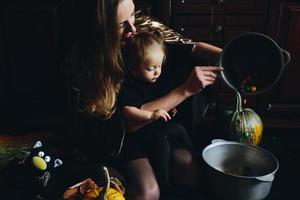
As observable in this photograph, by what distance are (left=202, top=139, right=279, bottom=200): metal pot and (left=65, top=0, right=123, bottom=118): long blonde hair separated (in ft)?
1.28

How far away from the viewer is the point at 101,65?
4.09ft

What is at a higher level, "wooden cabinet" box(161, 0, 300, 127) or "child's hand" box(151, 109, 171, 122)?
"wooden cabinet" box(161, 0, 300, 127)

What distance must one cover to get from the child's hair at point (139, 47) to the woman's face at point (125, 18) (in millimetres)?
→ 26

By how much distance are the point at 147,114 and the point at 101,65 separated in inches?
7.8

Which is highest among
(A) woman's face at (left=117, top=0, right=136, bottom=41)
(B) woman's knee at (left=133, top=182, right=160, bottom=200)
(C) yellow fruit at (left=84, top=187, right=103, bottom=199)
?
(A) woman's face at (left=117, top=0, right=136, bottom=41)

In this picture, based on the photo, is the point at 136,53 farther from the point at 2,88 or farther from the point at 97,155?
the point at 2,88

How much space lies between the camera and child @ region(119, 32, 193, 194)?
1.24 metres

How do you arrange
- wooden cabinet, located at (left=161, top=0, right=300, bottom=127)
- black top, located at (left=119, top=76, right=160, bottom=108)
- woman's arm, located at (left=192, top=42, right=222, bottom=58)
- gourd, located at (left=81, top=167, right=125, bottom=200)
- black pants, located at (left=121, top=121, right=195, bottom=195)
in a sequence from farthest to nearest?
wooden cabinet, located at (left=161, top=0, right=300, bottom=127)
woman's arm, located at (left=192, top=42, right=222, bottom=58)
black pants, located at (left=121, top=121, right=195, bottom=195)
black top, located at (left=119, top=76, right=160, bottom=108)
gourd, located at (left=81, top=167, right=125, bottom=200)

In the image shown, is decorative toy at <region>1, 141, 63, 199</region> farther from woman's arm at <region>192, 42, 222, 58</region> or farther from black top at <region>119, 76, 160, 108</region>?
woman's arm at <region>192, 42, 222, 58</region>

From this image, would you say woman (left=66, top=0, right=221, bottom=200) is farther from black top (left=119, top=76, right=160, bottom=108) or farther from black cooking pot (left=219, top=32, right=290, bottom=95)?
black cooking pot (left=219, top=32, right=290, bottom=95)

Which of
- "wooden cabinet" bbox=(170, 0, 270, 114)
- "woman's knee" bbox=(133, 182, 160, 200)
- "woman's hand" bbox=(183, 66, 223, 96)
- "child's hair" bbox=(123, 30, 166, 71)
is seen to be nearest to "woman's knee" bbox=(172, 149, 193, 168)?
"woman's knee" bbox=(133, 182, 160, 200)

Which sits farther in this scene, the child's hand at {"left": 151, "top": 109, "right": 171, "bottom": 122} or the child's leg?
the child's leg

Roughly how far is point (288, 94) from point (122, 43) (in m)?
0.87

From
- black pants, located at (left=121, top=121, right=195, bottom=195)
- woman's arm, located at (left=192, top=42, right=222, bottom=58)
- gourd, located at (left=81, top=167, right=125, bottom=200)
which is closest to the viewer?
gourd, located at (left=81, top=167, right=125, bottom=200)
